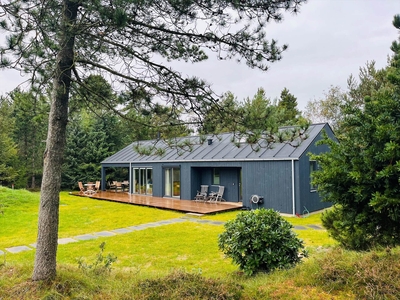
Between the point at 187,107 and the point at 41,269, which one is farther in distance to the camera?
the point at 187,107

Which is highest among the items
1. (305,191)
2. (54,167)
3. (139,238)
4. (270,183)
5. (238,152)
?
(238,152)

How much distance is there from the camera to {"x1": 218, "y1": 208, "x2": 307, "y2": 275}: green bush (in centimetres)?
398

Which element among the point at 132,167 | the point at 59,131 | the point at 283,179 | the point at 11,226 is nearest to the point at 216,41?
the point at 59,131

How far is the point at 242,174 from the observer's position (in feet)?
40.6

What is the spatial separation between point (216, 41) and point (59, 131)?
243cm

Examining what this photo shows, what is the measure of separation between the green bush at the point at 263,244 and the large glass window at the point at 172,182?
1107 centimetres

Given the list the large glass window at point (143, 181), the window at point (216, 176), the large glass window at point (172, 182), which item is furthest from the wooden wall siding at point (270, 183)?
the large glass window at point (143, 181)

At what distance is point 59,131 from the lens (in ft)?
11.4

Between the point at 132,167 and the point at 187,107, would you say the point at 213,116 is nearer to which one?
the point at 187,107

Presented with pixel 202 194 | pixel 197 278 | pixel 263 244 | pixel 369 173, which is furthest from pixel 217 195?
pixel 197 278

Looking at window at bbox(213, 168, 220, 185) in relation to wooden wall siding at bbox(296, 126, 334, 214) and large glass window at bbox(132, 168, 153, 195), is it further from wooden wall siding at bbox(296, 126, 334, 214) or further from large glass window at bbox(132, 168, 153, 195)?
wooden wall siding at bbox(296, 126, 334, 214)

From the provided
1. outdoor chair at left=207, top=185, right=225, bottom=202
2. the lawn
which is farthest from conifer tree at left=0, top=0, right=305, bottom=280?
outdoor chair at left=207, top=185, right=225, bottom=202

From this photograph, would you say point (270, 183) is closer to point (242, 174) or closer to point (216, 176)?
point (242, 174)

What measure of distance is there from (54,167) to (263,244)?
9.63 feet
